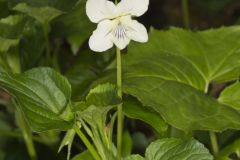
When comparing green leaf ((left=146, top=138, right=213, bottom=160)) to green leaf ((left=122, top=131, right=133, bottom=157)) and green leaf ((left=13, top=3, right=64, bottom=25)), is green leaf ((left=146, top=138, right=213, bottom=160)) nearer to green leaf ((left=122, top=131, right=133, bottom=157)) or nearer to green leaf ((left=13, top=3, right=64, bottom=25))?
green leaf ((left=122, top=131, right=133, bottom=157))

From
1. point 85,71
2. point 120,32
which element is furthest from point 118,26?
point 85,71

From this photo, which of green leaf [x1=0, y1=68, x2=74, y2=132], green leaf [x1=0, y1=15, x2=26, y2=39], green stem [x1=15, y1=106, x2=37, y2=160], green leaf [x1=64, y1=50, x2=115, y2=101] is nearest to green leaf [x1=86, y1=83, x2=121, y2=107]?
green leaf [x1=0, y1=68, x2=74, y2=132]

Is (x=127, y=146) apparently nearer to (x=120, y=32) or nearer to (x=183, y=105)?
(x=183, y=105)

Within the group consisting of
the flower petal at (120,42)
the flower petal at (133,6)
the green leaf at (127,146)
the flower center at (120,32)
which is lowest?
the green leaf at (127,146)

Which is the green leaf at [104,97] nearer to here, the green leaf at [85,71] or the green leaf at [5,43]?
the green leaf at [85,71]

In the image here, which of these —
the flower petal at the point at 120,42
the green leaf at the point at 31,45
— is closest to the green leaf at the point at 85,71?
the green leaf at the point at 31,45

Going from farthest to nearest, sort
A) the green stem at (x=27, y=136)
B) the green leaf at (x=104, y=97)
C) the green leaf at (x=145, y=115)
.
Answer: the green stem at (x=27, y=136), the green leaf at (x=145, y=115), the green leaf at (x=104, y=97)

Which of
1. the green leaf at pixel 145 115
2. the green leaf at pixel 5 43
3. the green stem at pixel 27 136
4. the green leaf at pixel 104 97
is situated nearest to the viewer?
the green leaf at pixel 104 97
